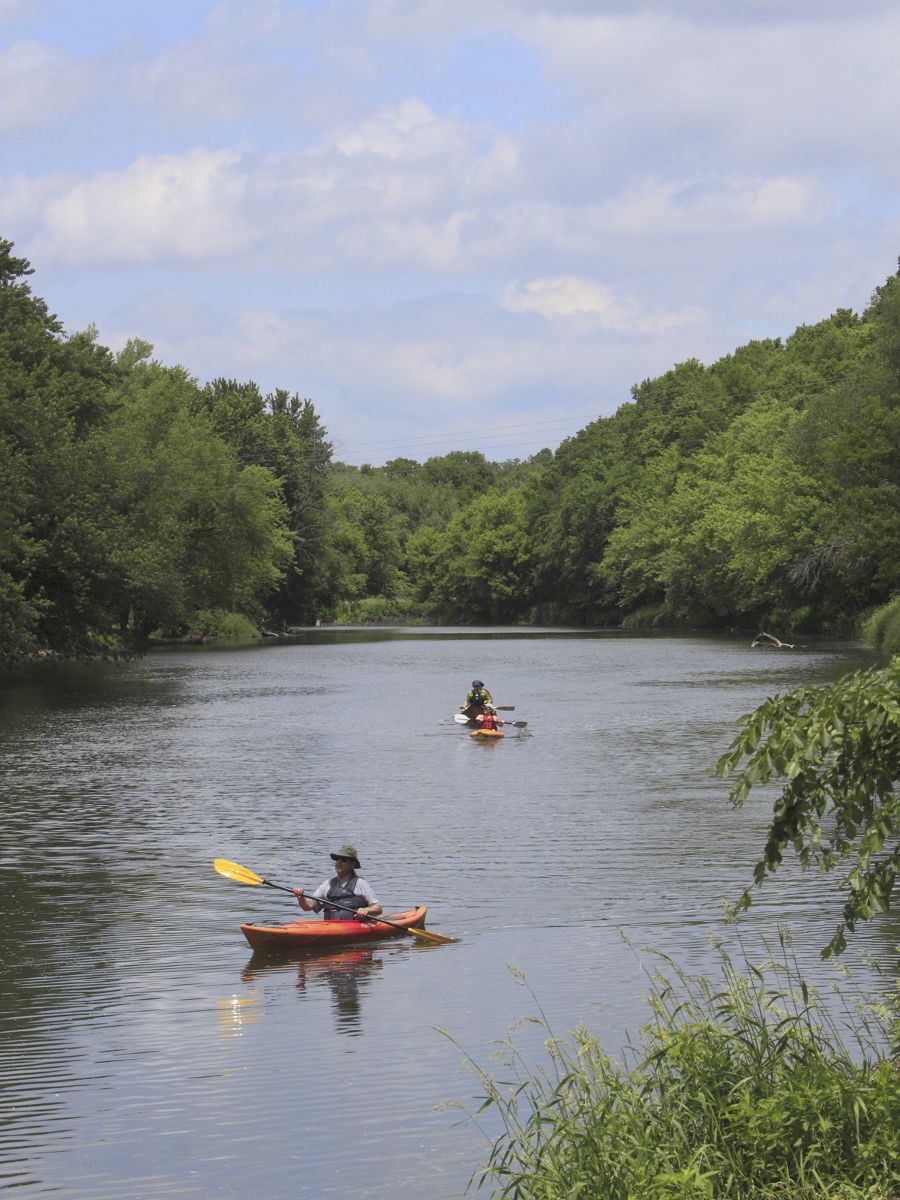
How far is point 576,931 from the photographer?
15.1 m

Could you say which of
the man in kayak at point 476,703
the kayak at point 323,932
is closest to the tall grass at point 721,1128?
the kayak at point 323,932

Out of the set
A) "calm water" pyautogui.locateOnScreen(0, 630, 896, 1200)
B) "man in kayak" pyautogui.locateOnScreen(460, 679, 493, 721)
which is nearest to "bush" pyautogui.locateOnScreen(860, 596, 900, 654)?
"calm water" pyautogui.locateOnScreen(0, 630, 896, 1200)

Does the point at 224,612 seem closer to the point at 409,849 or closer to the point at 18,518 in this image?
the point at 18,518

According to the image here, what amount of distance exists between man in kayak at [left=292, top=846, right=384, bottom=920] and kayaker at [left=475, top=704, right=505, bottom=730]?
19670 millimetres

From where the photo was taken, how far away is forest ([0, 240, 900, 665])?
5119cm

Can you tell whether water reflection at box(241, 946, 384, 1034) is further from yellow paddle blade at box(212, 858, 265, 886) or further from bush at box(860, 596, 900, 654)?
bush at box(860, 596, 900, 654)

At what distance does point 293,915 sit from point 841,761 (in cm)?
1061

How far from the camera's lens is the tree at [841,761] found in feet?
21.6

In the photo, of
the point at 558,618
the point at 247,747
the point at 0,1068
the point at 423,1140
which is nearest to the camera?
the point at 423,1140

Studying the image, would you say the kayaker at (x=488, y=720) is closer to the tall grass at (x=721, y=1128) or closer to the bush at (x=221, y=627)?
the tall grass at (x=721, y=1128)

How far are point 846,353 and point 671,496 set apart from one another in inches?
632

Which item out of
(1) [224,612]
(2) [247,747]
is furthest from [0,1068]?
(1) [224,612]

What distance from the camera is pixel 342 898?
1527 centimetres

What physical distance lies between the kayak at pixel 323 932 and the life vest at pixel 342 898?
204 mm
